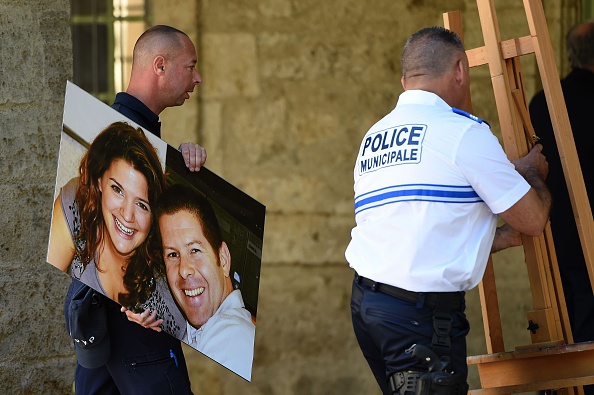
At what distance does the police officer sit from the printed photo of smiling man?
0.49m

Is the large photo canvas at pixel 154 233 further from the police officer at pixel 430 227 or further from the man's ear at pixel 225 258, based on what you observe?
the police officer at pixel 430 227

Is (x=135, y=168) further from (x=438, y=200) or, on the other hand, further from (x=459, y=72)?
(x=459, y=72)

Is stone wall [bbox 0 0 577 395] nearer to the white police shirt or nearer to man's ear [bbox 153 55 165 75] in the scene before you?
man's ear [bbox 153 55 165 75]

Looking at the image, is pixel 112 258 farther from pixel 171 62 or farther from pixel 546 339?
pixel 546 339

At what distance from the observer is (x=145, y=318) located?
375 centimetres

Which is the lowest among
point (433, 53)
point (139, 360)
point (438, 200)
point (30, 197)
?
point (139, 360)

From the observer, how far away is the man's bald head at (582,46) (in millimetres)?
5664

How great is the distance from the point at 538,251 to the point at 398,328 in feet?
2.44

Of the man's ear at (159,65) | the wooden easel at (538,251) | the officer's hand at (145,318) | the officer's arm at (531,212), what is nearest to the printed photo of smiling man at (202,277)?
the officer's hand at (145,318)

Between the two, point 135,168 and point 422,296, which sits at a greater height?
point 135,168

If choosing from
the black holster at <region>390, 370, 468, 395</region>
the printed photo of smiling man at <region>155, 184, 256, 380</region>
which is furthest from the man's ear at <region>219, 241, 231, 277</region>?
the black holster at <region>390, 370, 468, 395</region>

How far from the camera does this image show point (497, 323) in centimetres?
435

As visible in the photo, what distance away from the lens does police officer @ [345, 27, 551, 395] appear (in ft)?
11.8

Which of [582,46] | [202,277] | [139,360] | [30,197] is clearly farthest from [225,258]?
[582,46]
